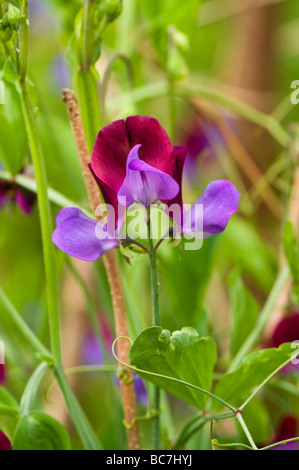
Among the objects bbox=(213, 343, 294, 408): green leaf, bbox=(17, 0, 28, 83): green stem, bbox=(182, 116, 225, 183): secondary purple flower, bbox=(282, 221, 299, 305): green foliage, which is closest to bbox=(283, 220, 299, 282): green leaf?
bbox=(282, 221, 299, 305): green foliage

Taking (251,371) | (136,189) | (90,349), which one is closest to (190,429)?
(251,371)

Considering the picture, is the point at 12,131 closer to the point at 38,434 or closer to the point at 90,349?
the point at 38,434

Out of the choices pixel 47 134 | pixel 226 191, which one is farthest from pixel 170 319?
pixel 226 191

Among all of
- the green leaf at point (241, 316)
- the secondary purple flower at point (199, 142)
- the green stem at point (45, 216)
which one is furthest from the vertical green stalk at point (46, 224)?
the secondary purple flower at point (199, 142)

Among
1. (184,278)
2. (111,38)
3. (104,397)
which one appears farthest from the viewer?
(104,397)

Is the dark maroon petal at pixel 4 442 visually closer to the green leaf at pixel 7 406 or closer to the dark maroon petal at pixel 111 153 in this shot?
the green leaf at pixel 7 406

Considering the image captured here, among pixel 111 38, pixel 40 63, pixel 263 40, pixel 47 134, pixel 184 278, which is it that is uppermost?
pixel 40 63

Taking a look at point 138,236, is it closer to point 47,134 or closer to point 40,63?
point 47,134
